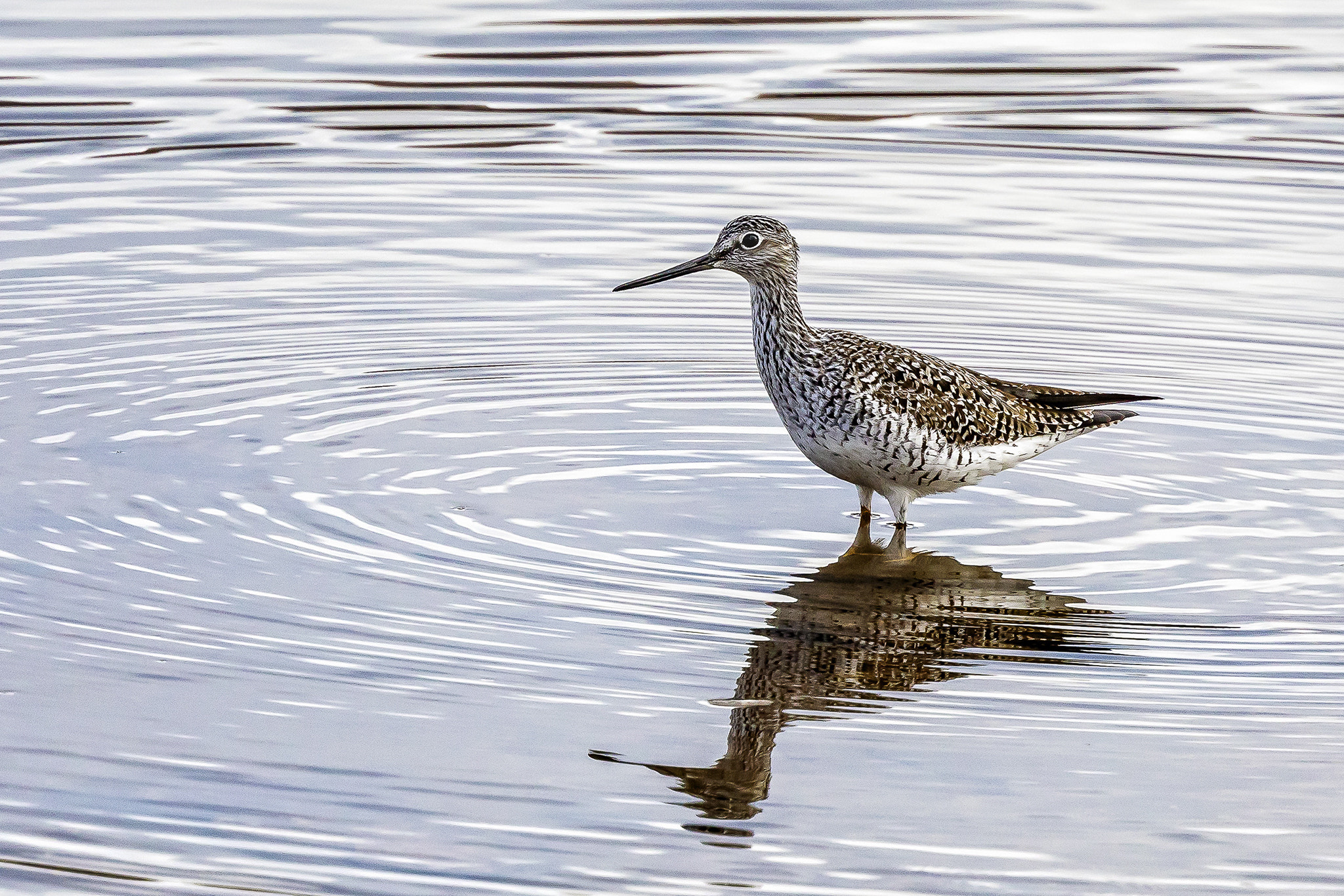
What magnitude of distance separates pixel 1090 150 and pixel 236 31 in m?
9.64

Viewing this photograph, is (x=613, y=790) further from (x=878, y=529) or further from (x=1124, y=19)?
(x=1124, y=19)

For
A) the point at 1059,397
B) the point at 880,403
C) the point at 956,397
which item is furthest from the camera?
the point at 1059,397

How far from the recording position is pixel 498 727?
305 inches

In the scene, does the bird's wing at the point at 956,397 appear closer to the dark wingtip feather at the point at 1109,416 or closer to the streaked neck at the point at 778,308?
the dark wingtip feather at the point at 1109,416

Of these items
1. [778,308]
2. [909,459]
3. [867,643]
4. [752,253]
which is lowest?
[867,643]

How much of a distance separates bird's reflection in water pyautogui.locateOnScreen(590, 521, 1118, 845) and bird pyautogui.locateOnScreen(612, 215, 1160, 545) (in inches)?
18.0

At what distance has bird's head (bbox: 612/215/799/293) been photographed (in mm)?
10875

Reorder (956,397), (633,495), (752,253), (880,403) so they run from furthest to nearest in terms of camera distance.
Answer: (752,253) < (633,495) < (956,397) < (880,403)

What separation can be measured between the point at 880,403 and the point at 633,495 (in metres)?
1.42

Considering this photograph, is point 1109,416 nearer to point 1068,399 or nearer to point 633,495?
point 1068,399

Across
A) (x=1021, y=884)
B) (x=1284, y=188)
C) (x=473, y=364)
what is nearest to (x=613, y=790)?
(x=1021, y=884)

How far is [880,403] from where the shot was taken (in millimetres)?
10219

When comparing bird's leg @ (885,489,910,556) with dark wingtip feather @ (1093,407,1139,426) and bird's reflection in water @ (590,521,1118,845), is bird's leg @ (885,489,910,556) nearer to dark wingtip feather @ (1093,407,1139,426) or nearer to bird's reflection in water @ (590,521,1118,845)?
bird's reflection in water @ (590,521,1118,845)

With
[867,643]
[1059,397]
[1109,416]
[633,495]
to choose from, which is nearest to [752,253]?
[633,495]
